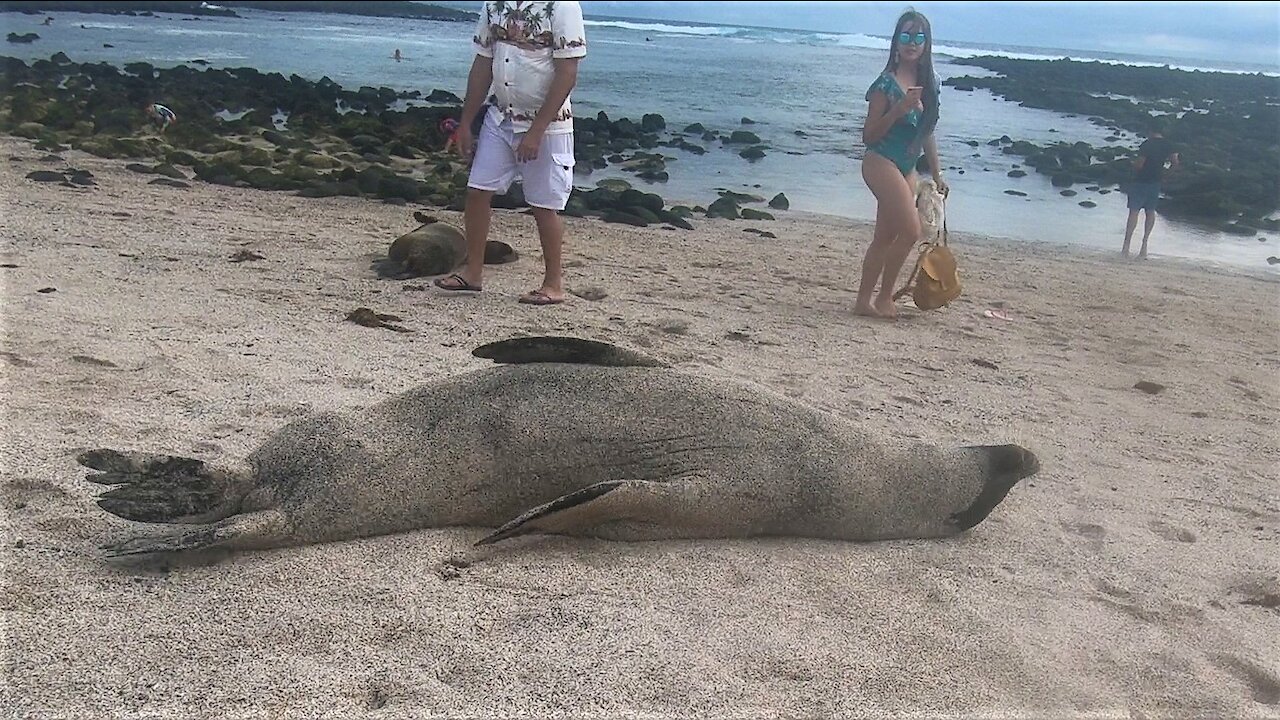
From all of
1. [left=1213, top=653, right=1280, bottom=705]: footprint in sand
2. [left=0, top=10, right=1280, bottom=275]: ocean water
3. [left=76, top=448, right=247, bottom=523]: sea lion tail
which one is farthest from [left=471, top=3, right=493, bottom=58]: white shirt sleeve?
[left=0, top=10, right=1280, bottom=275]: ocean water

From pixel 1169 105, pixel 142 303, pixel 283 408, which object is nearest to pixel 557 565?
pixel 283 408

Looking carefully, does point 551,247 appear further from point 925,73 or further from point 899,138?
point 925,73

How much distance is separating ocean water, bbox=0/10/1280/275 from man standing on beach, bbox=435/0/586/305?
6.87 m

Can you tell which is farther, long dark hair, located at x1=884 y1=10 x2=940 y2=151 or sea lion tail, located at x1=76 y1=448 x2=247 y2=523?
long dark hair, located at x1=884 y1=10 x2=940 y2=151

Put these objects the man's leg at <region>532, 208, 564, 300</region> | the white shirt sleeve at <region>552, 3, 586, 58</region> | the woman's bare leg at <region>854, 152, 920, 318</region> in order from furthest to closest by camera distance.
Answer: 1. the woman's bare leg at <region>854, 152, 920, 318</region>
2. the man's leg at <region>532, 208, 564, 300</region>
3. the white shirt sleeve at <region>552, 3, 586, 58</region>

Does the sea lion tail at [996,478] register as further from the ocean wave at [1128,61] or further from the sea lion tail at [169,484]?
the ocean wave at [1128,61]

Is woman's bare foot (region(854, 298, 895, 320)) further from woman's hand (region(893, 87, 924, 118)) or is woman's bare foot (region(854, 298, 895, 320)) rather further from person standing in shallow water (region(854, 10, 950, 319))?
woman's hand (region(893, 87, 924, 118))

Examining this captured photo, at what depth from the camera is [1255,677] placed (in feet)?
9.13

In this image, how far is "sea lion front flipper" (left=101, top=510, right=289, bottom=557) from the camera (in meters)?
2.84

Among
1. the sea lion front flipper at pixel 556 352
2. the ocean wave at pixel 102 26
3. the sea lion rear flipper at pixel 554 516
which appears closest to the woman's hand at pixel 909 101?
the sea lion front flipper at pixel 556 352

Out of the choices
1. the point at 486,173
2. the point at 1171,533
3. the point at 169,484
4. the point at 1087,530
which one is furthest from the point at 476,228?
the point at 1171,533

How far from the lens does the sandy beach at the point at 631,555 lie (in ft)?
8.32

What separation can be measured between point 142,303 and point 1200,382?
5804 millimetres

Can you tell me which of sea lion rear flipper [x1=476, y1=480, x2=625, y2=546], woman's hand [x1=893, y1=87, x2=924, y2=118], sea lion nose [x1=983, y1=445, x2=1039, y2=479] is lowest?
sea lion rear flipper [x1=476, y1=480, x2=625, y2=546]
